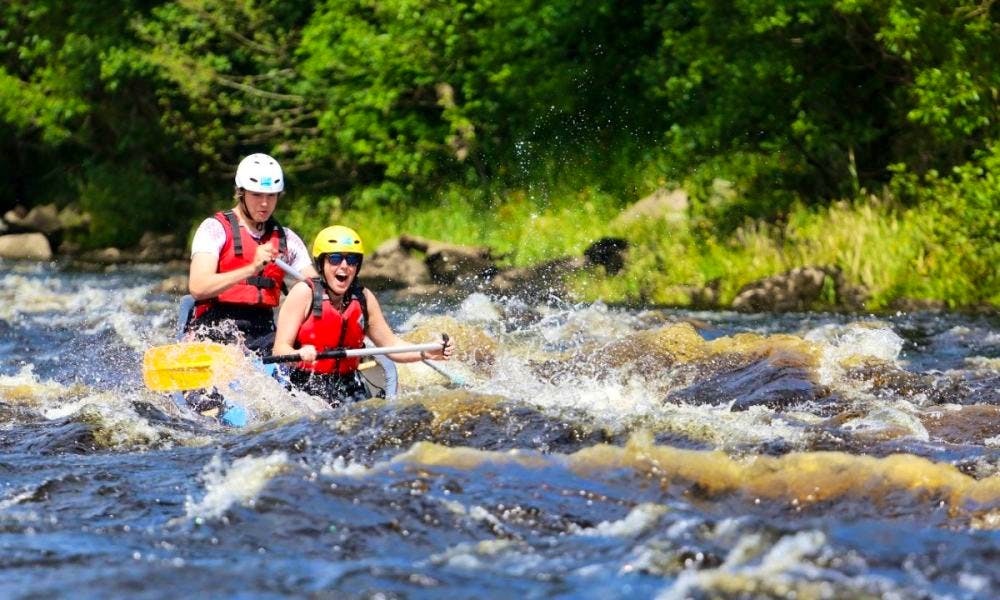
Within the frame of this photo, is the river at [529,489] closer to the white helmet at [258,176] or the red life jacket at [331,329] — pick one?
the red life jacket at [331,329]

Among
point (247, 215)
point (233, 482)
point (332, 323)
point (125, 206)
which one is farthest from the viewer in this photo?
point (125, 206)

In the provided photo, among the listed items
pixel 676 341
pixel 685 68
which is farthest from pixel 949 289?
pixel 685 68

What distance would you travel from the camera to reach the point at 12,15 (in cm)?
2755

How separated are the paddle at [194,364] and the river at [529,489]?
16 centimetres

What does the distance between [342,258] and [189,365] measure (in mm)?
1103

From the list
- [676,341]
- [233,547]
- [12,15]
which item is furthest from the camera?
[12,15]

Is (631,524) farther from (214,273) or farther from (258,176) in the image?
(258,176)

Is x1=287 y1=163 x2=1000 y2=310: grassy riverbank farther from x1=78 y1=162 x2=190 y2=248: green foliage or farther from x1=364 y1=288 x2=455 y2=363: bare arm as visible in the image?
x1=78 y1=162 x2=190 y2=248: green foliage

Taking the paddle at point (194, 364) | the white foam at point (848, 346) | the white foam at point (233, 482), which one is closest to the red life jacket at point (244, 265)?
the paddle at point (194, 364)

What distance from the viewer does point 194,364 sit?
9.02 metres

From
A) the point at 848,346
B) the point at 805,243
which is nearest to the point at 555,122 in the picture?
the point at 805,243

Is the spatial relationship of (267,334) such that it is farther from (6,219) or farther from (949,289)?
(6,219)

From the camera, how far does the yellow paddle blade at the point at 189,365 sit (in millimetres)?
8984

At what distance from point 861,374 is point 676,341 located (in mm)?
1711
